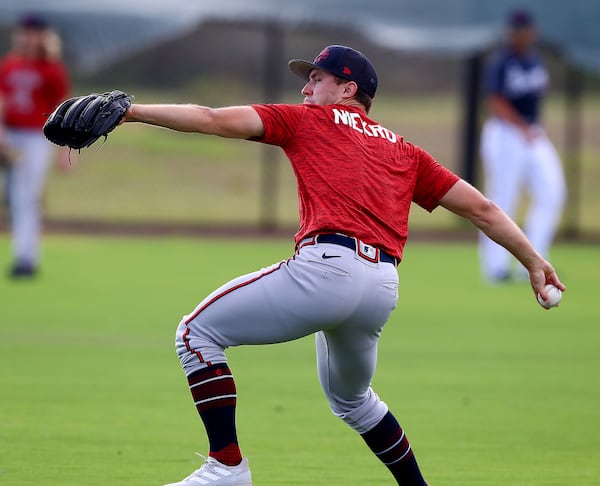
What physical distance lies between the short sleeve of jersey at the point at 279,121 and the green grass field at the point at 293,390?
1.67 m

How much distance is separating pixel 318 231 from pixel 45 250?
40.7 ft

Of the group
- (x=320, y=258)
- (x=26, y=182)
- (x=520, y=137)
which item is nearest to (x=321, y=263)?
(x=320, y=258)

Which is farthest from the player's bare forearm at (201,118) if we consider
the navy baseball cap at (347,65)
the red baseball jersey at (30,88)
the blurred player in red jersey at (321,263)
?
the red baseball jersey at (30,88)

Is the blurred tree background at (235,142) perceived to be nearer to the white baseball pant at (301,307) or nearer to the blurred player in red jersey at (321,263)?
the blurred player in red jersey at (321,263)

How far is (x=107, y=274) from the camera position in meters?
14.3

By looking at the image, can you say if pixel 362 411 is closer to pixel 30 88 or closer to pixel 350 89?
pixel 350 89

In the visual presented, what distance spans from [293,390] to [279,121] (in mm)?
3423

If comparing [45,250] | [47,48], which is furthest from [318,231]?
[45,250]

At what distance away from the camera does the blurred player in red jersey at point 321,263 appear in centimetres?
489

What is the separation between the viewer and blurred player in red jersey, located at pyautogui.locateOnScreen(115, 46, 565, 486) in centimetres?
489

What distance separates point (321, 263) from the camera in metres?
4.92

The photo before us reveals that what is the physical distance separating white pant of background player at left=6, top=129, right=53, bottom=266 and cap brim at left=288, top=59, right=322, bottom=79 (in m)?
8.39

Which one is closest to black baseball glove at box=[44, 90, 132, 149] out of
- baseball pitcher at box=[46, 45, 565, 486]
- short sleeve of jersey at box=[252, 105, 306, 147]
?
baseball pitcher at box=[46, 45, 565, 486]

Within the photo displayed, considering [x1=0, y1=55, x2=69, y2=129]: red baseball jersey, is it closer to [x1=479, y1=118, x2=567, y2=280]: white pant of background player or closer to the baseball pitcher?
[x1=479, y1=118, x2=567, y2=280]: white pant of background player
